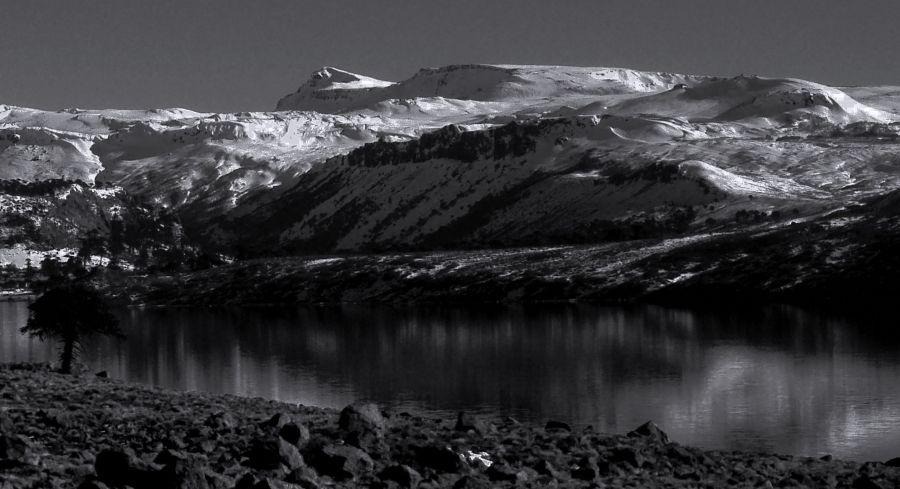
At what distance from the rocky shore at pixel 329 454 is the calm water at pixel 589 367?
1608 centimetres

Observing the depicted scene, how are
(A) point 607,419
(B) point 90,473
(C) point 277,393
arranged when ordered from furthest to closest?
1. (C) point 277,393
2. (A) point 607,419
3. (B) point 90,473

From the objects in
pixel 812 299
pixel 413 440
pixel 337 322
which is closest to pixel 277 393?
pixel 413 440

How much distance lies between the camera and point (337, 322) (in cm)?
17750

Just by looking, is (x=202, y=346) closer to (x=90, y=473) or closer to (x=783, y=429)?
(x=783, y=429)

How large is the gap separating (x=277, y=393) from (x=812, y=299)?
4740 inches

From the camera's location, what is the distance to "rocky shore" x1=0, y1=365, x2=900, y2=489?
3278cm

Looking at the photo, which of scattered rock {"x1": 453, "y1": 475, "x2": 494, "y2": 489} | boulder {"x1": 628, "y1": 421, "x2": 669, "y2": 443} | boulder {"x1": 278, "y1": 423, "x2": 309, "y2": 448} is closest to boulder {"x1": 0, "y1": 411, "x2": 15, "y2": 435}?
boulder {"x1": 278, "y1": 423, "x2": 309, "y2": 448}

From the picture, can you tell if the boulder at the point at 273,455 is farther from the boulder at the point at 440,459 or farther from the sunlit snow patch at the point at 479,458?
the sunlit snow patch at the point at 479,458

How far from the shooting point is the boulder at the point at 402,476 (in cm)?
3512

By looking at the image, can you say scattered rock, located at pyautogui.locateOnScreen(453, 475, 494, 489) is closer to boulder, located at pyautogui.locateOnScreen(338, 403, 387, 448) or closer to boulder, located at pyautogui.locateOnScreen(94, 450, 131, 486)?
boulder, located at pyautogui.locateOnScreen(338, 403, 387, 448)

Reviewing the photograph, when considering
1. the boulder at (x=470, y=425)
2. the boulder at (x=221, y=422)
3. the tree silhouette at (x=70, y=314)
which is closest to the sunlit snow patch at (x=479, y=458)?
the boulder at (x=470, y=425)

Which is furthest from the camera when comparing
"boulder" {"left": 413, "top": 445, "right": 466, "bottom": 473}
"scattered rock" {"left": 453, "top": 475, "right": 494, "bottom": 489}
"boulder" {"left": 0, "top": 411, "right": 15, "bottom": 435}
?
"boulder" {"left": 0, "top": 411, "right": 15, "bottom": 435}

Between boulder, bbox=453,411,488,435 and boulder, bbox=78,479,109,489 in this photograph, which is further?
boulder, bbox=453,411,488,435

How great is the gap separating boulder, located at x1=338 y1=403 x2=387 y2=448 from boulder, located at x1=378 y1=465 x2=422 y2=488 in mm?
5048
